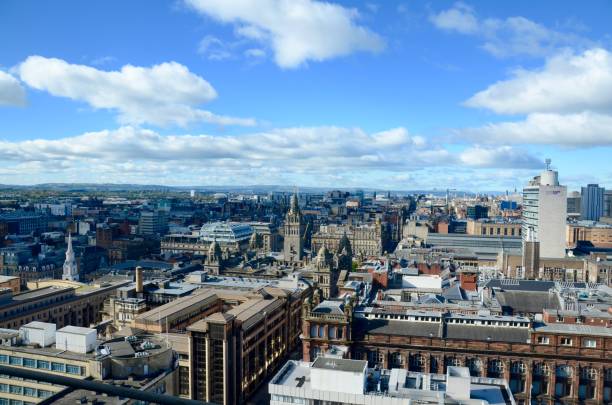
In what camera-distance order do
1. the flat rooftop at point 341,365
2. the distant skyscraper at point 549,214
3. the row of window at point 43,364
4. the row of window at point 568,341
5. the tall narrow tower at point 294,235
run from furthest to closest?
the tall narrow tower at point 294,235, the distant skyscraper at point 549,214, the row of window at point 568,341, the row of window at point 43,364, the flat rooftop at point 341,365

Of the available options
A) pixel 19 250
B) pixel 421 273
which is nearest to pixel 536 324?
pixel 421 273

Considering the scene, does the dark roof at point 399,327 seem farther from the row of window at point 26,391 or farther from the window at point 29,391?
the window at point 29,391

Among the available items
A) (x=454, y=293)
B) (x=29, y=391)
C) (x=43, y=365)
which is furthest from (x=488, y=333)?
(x=29, y=391)

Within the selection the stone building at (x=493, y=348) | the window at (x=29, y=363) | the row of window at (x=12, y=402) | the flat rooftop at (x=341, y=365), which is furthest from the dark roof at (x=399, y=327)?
the row of window at (x=12, y=402)

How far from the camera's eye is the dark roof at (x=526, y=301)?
290 ft

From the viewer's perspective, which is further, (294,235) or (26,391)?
(294,235)

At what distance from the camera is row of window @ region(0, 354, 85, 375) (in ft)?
177

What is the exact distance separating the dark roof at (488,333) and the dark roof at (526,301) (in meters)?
21.4

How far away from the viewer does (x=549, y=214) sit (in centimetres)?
14725

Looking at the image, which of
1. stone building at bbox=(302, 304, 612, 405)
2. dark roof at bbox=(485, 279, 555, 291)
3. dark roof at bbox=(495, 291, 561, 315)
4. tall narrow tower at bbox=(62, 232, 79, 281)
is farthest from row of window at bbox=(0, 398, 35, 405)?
tall narrow tower at bbox=(62, 232, 79, 281)

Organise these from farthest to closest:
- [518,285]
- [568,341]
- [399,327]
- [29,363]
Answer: [518,285] → [399,327] → [568,341] → [29,363]

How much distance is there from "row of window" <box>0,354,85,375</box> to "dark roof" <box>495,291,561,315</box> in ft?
217

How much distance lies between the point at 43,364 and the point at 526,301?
73760mm

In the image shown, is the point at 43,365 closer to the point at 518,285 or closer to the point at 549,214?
the point at 518,285
